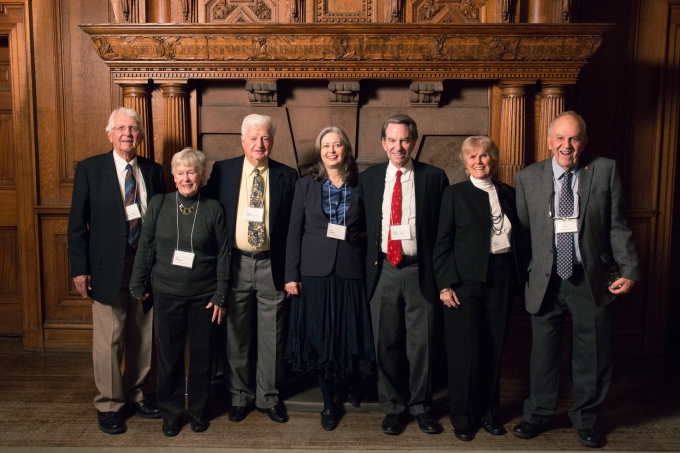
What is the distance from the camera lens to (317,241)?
9.79 ft

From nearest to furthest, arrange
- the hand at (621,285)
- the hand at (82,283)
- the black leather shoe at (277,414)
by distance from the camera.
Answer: the hand at (621,285), the hand at (82,283), the black leather shoe at (277,414)

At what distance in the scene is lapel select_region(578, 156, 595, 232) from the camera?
9.20 feet

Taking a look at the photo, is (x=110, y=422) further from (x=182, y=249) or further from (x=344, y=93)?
(x=344, y=93)

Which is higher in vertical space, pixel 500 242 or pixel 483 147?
pixel 483 147

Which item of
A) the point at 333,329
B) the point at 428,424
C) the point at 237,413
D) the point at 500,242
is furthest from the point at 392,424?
the point at 500,242

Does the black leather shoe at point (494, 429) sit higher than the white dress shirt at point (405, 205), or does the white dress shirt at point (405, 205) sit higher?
the white dress shirt at point (405, 205)

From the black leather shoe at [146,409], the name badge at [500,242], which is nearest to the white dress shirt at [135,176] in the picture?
the black leather shoe at [146,409]

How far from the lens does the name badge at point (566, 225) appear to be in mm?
2807

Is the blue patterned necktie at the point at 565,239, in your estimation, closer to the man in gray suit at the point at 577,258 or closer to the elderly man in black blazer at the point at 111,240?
the man in gray suit at the point at 577,258

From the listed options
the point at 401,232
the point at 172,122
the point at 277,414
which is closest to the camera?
the point at 401,232

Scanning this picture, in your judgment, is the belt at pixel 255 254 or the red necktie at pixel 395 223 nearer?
the red necktie at pixel 395 223

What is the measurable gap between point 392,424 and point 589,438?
37.1 inches

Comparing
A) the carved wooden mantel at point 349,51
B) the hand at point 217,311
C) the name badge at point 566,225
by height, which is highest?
the carved wooden mantel at point 349,51

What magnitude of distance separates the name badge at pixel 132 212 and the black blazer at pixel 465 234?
151 cm
